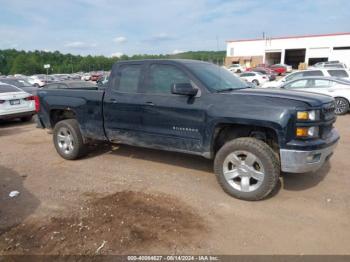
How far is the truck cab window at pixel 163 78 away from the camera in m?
4.59

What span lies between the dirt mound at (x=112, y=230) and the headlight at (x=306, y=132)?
5.28 feet

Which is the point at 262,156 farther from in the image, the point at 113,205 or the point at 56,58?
the point at 56,58

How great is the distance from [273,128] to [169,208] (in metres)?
1.68

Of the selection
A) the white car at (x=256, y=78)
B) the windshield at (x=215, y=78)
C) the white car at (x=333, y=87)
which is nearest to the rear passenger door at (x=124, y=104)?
the windshield at (x=215, y=78)

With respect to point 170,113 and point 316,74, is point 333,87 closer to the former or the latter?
point 316,74

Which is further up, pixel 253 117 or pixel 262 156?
pixel 253 117

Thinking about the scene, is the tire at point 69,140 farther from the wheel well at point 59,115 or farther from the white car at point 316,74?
the white car at point 316,74

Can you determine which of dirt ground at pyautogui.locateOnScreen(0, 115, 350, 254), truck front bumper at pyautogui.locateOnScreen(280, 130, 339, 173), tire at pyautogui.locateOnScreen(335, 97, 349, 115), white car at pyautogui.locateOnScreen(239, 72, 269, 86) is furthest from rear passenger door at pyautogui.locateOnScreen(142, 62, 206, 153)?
white car at pyautogui.locateOnScreen(239, 72, 269, 86)

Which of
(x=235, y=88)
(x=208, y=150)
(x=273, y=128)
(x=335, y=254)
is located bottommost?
(x=335, y=254)

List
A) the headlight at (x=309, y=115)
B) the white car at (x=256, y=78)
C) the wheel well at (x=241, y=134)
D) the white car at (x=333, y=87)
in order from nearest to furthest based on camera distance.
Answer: the headlight at (x=309, y=115), the wheel well at (x=241, y=134), the white car at (x=333, y=87), the white car at (x=256, y=78)

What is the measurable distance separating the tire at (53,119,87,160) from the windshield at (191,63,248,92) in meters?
2.67

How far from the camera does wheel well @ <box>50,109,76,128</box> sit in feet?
20.4

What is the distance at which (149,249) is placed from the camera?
3.06m

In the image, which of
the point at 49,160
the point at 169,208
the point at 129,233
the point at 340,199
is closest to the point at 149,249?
the point at 129,233
